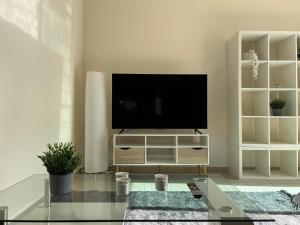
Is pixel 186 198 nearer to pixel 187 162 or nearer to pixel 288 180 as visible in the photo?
pixel 187 162

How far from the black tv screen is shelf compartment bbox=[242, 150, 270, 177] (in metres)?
0.79

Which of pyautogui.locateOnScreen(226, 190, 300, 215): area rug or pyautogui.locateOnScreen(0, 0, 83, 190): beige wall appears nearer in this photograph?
pyautogui.locateOnScreen(0, 0, 83, 190): beige wall

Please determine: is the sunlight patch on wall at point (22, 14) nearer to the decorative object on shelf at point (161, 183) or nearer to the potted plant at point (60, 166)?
the potted plant at point (60, 166)

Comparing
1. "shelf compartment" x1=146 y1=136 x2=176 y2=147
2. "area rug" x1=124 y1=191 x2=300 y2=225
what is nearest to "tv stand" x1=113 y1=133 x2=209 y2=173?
"shelf compartment" x1=146 y1=136 x2=176 y2=147

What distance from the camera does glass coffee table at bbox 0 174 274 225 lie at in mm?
1254

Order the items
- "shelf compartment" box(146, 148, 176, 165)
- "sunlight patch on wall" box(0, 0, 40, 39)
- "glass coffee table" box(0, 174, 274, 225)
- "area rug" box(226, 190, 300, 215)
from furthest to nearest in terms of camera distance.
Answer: "shelf compartment" box(146, 148, 176, 165), "area rug" box(226, 190, 300, 215), "sunlight patch on wall" box(0, 0, 40, 39), "glass coffee table" box(0, 174, 274, 225)

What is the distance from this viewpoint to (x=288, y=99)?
3637mm

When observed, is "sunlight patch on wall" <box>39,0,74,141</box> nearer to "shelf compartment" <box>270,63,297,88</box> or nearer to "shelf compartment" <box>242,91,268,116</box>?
"shelf compartment" <box>242,91,268,116</box>

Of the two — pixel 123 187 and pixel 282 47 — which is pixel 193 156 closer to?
pixel 282 47

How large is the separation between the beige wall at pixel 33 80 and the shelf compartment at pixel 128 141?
2.07 ft

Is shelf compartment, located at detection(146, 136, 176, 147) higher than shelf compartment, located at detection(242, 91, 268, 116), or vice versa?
shelf compartment, located at detection(242, 91, 268, 116)

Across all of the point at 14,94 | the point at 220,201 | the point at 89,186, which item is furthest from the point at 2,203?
the point at 220,201

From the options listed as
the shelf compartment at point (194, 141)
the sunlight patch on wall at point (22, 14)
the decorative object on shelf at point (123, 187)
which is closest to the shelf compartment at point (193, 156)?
the shelf compartment at point (194, 141)

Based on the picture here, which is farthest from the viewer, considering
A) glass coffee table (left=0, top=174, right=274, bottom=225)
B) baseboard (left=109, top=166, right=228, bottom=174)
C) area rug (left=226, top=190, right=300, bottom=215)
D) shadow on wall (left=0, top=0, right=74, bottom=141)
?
baseboard (left=109, top=166, right=228, bottom=174)
